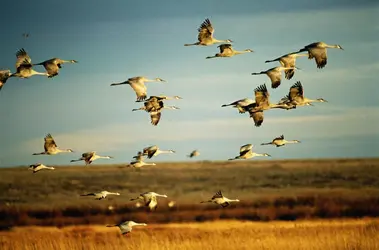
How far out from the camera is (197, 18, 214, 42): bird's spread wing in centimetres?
1077

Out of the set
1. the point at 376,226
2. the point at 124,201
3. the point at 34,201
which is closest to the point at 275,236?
the point at 376,226

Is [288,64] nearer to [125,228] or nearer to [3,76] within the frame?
[125,228]

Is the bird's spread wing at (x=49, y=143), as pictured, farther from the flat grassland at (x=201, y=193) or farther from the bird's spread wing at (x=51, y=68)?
the flat grassland at (x=201, y=193)

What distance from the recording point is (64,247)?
11625 mm

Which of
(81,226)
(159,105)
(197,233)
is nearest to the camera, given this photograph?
(159,105)

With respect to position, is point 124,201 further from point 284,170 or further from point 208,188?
point 284,170

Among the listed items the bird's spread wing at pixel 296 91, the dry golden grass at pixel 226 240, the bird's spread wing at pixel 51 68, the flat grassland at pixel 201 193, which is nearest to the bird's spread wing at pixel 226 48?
the bird's spread wing at pixel 296 91

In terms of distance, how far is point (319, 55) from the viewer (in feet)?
34.6

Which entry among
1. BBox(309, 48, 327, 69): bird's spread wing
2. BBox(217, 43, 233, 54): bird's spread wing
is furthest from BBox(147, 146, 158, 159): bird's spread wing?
BBox(309, 48, 327, 69): bird's spread wing

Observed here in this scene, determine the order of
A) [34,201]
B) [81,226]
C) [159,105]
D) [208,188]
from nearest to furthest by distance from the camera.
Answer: [159,105]
[81,226]
[34,201]
[208,188]

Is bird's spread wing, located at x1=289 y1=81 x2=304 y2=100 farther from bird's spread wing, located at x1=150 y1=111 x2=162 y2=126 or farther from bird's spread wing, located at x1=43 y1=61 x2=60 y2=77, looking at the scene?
bird's spread wing, located at x1=43 y1=61 x2=60 y2=77

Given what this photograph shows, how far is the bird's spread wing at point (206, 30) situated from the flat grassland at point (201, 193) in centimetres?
567

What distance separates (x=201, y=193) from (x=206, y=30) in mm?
8551

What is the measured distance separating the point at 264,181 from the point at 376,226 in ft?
32.2
